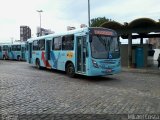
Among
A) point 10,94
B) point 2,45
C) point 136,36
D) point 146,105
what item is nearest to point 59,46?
point 10,94

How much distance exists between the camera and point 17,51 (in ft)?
138

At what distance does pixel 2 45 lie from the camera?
4662cm

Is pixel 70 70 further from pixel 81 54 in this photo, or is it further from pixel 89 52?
pixel 89 52

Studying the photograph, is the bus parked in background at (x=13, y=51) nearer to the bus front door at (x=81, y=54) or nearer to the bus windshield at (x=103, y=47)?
the bus front door at (x=81, y=54)

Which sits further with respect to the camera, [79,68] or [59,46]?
[59,46]

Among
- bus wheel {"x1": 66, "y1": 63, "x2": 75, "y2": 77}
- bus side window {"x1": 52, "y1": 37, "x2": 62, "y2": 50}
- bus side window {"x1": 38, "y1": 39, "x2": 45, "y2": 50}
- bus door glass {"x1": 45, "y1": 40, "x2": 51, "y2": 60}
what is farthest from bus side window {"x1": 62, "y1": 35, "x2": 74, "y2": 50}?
bus side window {"x1": 38, "y1": 39, "x2": 45, "y2": 50}

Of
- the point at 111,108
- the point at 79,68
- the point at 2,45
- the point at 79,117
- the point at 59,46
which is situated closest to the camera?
the point at 79,117

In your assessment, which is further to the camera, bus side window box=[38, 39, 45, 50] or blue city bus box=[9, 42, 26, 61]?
blue city bus box=[9, 42, 26, 61]

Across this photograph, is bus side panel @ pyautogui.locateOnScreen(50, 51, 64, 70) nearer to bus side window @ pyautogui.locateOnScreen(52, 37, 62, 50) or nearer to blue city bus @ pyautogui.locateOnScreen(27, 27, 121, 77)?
blue city bus @ pyautogui.locateOnScreen(27, 27, 121, 77)

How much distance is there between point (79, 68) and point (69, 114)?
8571 millimetres

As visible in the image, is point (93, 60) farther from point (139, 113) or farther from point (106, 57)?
point (139, 113)

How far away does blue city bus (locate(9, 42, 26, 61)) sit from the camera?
134 ft

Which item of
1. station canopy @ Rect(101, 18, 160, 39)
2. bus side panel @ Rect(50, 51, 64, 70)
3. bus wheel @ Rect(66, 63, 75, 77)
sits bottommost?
bus wheel @ Rect(66, 63, 75, 77)

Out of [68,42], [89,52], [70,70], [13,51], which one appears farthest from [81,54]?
[13,51]
